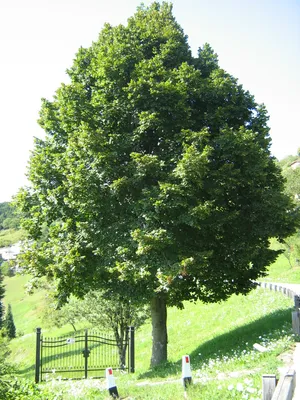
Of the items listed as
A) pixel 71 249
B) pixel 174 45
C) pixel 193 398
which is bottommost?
pixel 193 398

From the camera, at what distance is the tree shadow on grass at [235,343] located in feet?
42.2

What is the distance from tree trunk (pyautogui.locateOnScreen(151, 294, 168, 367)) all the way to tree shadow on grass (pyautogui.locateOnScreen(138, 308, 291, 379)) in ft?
3.47

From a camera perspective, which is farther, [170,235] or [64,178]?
[64,178]

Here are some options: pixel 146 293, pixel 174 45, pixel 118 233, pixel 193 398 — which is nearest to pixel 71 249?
pixel 118 233

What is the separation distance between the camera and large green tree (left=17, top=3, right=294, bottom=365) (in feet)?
43.2

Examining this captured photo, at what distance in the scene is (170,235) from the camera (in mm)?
12844

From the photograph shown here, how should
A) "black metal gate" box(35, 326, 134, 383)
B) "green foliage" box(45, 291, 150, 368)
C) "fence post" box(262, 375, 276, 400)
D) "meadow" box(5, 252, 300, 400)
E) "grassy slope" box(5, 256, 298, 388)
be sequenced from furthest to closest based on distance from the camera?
1. "green foliage" box(45, 291, 150, 368)
2. "black metal gate" box(35, 326, 134, 383)
3. "grassy slope" box(5, 256, 298, 388)
4. "meadow" box(5, 252, 300, 400)
5. "fence post" box(262, 375, 276, 400)

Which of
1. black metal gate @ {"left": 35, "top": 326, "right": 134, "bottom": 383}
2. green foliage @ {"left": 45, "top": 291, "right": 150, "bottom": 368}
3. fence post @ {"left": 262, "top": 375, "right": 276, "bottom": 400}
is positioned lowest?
black metal gate @ {"left": 35, "top": 326, "right": 134, "bottom": 383}

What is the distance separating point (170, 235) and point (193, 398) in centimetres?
559

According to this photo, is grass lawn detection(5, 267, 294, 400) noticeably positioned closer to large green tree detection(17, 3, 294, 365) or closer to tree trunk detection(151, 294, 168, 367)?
tree trunk detection(151, 294, 168, 367)

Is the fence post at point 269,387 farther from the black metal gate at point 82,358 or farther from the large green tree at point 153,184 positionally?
the black metal gate at point 82,358

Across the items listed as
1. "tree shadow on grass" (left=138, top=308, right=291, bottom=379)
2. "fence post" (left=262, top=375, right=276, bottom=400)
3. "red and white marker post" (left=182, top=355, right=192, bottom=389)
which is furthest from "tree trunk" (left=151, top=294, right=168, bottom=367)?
"fence post" (left=262, top=375, right=276, bottom=400)

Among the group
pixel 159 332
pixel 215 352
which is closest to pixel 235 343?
pixel 215 352

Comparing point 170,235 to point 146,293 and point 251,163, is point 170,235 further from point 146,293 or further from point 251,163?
point 251,163
